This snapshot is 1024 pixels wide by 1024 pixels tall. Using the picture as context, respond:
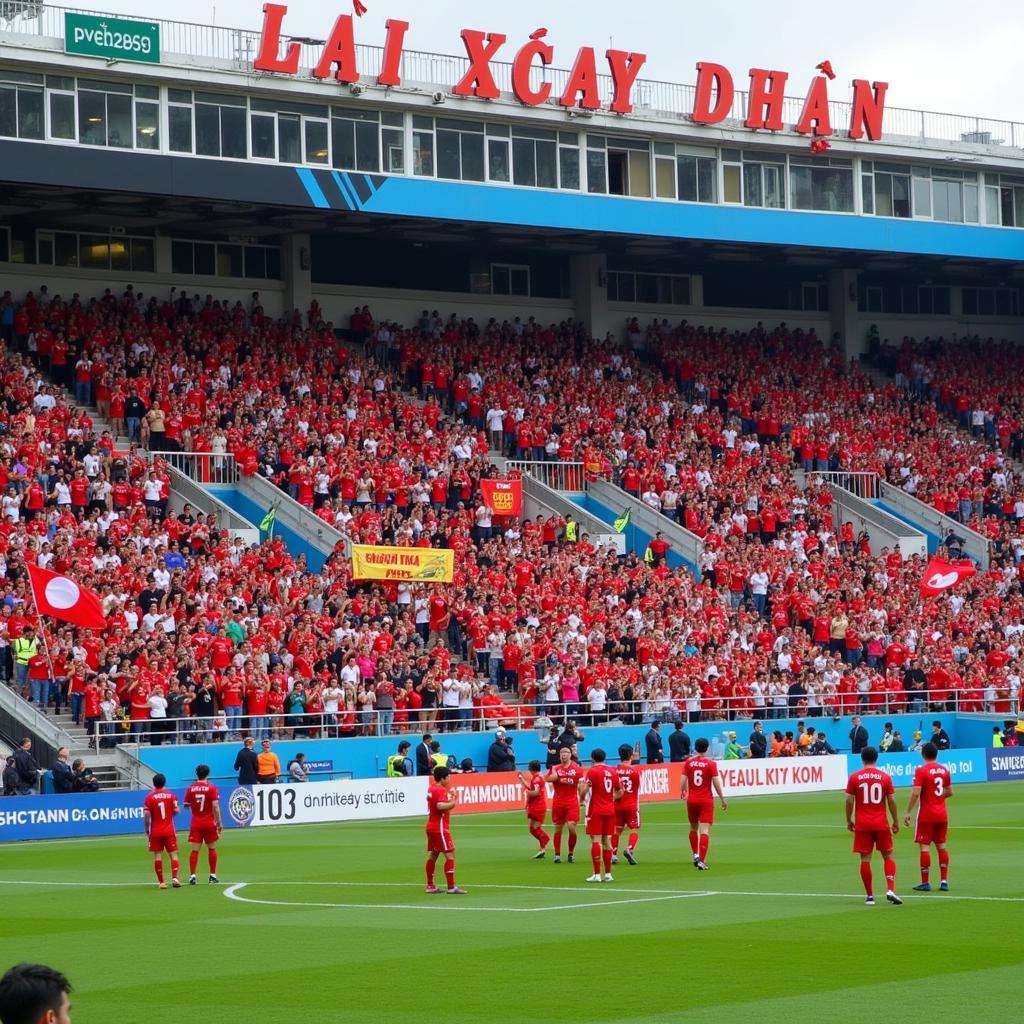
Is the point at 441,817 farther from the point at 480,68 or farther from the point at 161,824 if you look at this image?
the point at 480,68

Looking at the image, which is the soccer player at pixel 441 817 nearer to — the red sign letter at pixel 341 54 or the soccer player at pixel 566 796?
the soccer player at pixel 566 796

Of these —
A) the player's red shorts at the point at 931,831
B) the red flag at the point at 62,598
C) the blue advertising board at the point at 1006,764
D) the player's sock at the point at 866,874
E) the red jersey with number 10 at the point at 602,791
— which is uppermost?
the red flag at the point at 62,598

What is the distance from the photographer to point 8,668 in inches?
1522

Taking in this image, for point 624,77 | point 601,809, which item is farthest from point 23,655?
point 624,77

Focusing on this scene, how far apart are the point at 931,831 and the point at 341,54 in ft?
117

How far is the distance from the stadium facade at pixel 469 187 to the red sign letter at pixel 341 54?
0.06 meters

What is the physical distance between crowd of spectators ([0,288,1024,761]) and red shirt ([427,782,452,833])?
15.5 metres

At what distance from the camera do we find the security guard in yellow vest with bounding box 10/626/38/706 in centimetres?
3806

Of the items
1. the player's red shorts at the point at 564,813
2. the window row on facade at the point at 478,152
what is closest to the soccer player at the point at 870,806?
the player's red shorts at the point at 564,813

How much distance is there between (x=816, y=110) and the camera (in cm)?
6131

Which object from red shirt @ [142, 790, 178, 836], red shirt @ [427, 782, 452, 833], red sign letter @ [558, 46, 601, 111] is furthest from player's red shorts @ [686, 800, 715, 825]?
red sign letter @ [558, 46, 601, 111]

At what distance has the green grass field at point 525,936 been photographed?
15.6 m

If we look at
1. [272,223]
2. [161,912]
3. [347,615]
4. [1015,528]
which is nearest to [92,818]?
[347,615]

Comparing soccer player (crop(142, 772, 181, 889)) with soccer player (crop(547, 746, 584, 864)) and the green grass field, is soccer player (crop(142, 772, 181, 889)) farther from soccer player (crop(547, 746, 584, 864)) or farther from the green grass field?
soccer player (crop(547, 746, 584, 864))
